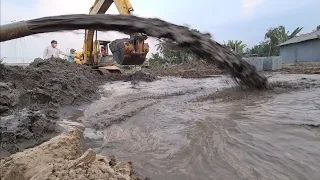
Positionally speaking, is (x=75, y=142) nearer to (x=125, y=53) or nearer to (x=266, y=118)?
(x=266, y=118)

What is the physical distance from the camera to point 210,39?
191 inches

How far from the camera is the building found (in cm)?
2531

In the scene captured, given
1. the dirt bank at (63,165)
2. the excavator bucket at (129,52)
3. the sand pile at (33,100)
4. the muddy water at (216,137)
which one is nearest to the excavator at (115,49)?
the excavator bucket at (129,52)

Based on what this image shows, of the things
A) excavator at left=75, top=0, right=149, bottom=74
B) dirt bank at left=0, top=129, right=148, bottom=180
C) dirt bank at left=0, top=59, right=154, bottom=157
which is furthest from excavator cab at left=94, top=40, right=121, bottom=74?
dirt bank at left=0, top=129, right=148, bottom=180

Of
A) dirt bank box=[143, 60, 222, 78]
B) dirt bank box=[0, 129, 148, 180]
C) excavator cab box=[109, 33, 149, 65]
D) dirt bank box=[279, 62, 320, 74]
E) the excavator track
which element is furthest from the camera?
dirt bank box=[143, 60, 222, 78]

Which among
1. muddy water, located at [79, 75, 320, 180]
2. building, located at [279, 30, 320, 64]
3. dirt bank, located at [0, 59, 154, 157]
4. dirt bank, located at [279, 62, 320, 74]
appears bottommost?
muddy water, located at [79, 75, 320, 180]

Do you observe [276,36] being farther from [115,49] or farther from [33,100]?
[33,100]

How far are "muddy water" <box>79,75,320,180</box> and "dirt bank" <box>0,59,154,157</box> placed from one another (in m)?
0.67

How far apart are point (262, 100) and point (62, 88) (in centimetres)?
442

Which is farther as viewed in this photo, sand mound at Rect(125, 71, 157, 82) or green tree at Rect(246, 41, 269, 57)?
green tree at Rect(246, 41, 269, 57)

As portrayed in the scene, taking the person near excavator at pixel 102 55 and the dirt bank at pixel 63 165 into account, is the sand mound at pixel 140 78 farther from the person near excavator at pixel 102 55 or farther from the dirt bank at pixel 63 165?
the dirt bank at pixel 63 165

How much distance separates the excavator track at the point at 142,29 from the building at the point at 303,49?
22.0 metres

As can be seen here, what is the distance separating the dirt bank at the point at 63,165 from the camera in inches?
84.3

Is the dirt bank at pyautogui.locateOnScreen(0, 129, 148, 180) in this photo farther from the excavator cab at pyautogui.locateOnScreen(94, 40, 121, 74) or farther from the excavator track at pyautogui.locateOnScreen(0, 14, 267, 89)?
the excavator cab at pyautogui.locateOnScreen(94, 40, 121, 74)
